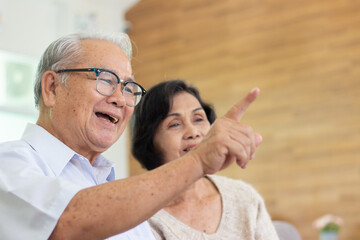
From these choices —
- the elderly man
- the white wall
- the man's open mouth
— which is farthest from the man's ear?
the white wall

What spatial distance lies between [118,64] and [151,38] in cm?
545

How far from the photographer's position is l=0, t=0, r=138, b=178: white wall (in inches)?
189

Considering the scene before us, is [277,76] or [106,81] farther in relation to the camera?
[277,76]

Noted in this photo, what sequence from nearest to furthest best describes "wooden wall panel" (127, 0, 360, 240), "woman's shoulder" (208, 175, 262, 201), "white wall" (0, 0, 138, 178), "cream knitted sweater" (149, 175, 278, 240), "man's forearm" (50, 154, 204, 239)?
"man's forearm" (50, 154, 204, 239) < "cream knitted sweater" (149, 175, 278, 240) < "woman's shoulder" (208, 175, 262, 201) < "white wall" (0, 0, 138, 178) < "wooden wall panel" (127, 0, 360, 240)

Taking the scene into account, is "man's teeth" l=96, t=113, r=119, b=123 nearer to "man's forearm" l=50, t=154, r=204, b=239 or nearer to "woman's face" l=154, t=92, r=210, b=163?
"man's forearm" l=50, t=154, r=204, b=239

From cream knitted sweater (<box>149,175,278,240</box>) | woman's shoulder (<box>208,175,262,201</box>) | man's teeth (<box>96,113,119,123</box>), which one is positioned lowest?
cream knitted sweater (<box>149,175,278,240</box>)

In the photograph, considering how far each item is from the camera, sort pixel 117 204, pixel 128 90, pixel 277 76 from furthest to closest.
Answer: pixel 277 76, pixel 128 90, pixel 117 204

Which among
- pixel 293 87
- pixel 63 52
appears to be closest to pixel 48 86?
→ pixel 63 52

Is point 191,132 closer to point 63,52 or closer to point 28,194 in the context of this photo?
point 63,52

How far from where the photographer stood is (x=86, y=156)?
1.46 m

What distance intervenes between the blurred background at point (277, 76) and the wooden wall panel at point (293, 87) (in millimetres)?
11

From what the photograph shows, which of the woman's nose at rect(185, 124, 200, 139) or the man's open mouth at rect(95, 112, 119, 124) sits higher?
the woman's nose at rect(185, 124, 200, 139)

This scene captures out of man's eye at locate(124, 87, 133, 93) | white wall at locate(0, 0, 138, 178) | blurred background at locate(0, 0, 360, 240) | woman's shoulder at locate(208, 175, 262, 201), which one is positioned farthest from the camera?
blurred background at locate(0, 0, 360, 240)

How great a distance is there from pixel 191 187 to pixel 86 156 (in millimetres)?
716
